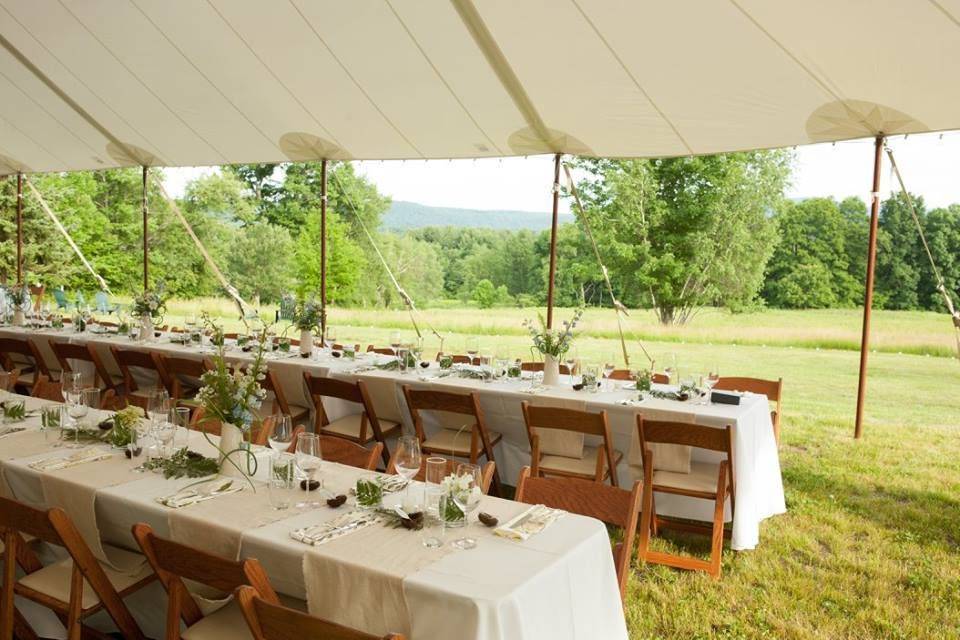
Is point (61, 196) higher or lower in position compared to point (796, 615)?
higher

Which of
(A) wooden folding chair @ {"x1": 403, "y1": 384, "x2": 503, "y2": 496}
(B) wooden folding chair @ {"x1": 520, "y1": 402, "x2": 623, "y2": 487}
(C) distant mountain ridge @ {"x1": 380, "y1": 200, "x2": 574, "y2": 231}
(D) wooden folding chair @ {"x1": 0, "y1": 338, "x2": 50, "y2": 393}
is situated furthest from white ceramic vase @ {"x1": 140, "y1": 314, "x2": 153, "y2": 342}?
(C) distant mountain ridge @ {"x1": 380, "y1": 200, "x2": 574, "y2": 231}

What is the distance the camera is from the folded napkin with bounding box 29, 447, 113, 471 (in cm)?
313

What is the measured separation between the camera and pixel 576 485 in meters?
2.97

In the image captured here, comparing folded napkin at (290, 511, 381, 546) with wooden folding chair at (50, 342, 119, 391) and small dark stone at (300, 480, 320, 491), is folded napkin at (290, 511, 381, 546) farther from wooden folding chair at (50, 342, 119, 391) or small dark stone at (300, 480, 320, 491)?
wooden folding chair at (50, 342, 119, 391)

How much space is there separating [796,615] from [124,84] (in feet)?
26.6

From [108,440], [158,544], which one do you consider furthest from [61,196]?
[158,544]

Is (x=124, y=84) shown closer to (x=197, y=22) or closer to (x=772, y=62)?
(x=197, y=22)

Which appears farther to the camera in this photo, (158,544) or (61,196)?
(61,196)

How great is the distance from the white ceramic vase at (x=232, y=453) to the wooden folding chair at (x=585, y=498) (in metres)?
1.17

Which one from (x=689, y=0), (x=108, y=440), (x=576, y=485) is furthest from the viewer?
(x=689, y=0)

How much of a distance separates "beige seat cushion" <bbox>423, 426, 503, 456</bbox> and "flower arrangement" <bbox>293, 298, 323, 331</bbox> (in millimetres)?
1677

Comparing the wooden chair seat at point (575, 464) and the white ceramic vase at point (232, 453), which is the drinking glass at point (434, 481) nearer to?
the white ceramic vase at point (232, 453)

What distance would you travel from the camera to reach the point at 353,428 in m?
5.49

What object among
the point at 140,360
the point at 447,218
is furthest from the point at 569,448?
the point at 447,218
